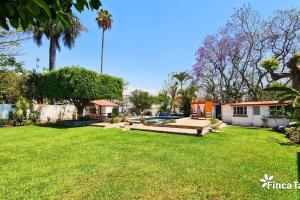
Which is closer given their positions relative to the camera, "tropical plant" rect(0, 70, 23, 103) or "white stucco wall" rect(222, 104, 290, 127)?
"white stucco wall" rect(222, 104, 290, 127)

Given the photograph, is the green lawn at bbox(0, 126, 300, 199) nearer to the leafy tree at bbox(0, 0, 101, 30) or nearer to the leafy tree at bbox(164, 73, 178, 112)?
the leafy tree at bbox(0, 0, 101, 30)

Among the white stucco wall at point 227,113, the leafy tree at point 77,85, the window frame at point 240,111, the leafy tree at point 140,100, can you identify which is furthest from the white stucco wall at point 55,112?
the window frame at point 240,111

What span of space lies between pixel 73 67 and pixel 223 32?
2157cm

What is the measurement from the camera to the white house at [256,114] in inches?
893

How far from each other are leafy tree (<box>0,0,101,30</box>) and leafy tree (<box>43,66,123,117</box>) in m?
21.6

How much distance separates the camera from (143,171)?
757 centimetres

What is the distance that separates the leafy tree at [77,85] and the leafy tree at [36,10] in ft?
70.9

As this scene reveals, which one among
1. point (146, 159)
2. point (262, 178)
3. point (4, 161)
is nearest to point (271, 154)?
point (262, 178)

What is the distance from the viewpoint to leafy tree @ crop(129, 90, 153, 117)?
1690 inches

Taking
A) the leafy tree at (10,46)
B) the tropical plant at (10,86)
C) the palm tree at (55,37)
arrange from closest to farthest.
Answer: the leafy tree at (10,46), the tropical plant at (10,86), the palm tree at (55,37)

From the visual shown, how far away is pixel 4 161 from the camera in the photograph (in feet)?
28.9

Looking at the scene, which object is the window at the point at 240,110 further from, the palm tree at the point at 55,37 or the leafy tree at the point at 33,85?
the leafy tree at the point at 33,85

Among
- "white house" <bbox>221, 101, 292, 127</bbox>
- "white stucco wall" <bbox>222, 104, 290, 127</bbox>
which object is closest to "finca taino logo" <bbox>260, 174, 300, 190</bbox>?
"white house" <bbox>221, 101, 292, 127</bbox>

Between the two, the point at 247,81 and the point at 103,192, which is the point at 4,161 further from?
the point at 247,81
